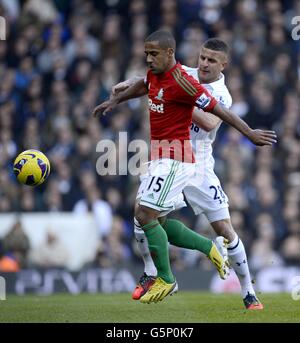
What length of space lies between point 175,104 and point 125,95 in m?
0.79

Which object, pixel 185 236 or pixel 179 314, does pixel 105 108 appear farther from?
pixel 179 314

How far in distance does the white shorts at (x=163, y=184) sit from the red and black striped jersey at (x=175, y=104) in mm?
100

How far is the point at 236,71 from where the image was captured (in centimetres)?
1919

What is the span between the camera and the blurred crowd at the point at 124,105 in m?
17.5

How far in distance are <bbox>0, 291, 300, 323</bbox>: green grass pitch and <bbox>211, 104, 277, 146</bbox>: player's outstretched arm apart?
64.9 inches

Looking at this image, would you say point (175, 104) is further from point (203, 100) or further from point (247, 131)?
point (247, 131)

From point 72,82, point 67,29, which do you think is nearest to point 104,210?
point 72,82

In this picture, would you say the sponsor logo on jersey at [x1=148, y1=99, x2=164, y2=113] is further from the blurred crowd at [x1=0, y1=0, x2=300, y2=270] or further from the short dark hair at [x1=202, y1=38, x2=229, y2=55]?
the blurred crowd at [x1=0, y1=0, x2=300, y2=270]

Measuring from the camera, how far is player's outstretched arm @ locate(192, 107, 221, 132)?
10406 millimetres

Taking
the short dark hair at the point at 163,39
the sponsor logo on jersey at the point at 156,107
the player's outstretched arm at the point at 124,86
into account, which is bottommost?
the sponsor logo on jersey at the point at 156,107

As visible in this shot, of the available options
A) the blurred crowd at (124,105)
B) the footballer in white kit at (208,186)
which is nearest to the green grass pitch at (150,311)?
the footballer in white kit at (208,186)
